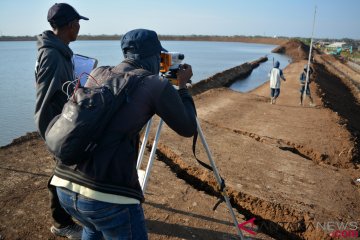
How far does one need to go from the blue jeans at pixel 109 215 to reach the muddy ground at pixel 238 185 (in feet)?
6.48

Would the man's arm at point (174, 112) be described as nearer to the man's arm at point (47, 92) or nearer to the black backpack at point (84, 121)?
the black backpack at point (84, 121)

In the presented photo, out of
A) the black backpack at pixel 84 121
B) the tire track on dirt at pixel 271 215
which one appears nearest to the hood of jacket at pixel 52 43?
the black backpack at pixel 84 121

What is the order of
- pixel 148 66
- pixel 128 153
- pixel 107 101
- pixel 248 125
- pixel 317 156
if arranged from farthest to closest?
pixel 248 125 < pixel 317 156 < pixel 148 66 < pixel 128 153 < pixel 107 101

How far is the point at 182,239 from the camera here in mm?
3797

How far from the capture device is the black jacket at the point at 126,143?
5.98 ft

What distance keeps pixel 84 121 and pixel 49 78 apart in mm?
1343

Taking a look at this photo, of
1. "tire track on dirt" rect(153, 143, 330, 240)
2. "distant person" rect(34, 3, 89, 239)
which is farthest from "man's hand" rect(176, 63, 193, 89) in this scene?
"tire track on dirt" rect(153, 143, 330, 240)

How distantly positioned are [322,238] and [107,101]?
376 cm

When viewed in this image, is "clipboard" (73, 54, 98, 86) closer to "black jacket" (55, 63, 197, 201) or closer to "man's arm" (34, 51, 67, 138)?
"man's arm" (34, 51, 67, 138)

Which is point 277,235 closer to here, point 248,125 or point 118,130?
point 118,130

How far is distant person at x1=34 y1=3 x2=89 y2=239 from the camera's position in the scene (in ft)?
9.18

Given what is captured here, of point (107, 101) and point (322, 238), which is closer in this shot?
point (107, 101)

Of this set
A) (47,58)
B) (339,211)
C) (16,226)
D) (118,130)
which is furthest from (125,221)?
(339,211)

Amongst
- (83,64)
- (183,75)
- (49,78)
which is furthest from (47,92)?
(183,75)
